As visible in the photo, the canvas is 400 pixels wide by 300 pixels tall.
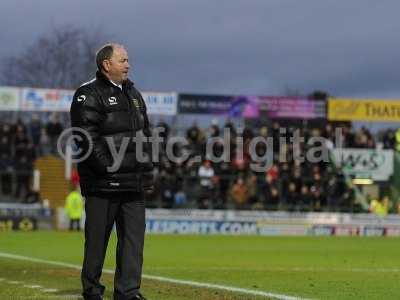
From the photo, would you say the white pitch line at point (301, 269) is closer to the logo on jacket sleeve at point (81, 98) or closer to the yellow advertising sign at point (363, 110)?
the logo on jacket sleeve at point (81, 98)

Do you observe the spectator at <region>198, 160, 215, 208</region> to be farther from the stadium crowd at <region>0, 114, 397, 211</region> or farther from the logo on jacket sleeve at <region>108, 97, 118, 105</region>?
the logo on jacket sleeve at <region>108, 97, 118, 105</region>

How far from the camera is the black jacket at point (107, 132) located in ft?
26.9

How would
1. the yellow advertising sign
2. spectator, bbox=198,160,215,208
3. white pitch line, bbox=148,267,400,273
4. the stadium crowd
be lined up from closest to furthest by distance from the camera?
white pitch line, bbox=148,267,400,273 → the stadium crowd → spectator, bbox=198,160,215,208 → the yellow advertising sign

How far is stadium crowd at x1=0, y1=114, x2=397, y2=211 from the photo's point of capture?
36.6 m

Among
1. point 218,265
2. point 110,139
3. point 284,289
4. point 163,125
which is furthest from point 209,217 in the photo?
point 110,139

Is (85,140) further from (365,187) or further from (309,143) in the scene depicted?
(365,187)

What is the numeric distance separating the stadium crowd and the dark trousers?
27073mm

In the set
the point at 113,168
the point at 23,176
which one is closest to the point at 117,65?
the point at 113,168

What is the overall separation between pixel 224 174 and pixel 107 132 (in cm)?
2942

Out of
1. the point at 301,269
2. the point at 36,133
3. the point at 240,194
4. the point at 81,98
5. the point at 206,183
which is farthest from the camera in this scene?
the point at 36,133

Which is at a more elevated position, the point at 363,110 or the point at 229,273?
the point at 363,110

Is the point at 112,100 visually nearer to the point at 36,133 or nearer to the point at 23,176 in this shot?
the point at 23,176

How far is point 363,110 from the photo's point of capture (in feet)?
142

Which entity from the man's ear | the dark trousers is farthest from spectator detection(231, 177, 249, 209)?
the man's ear
